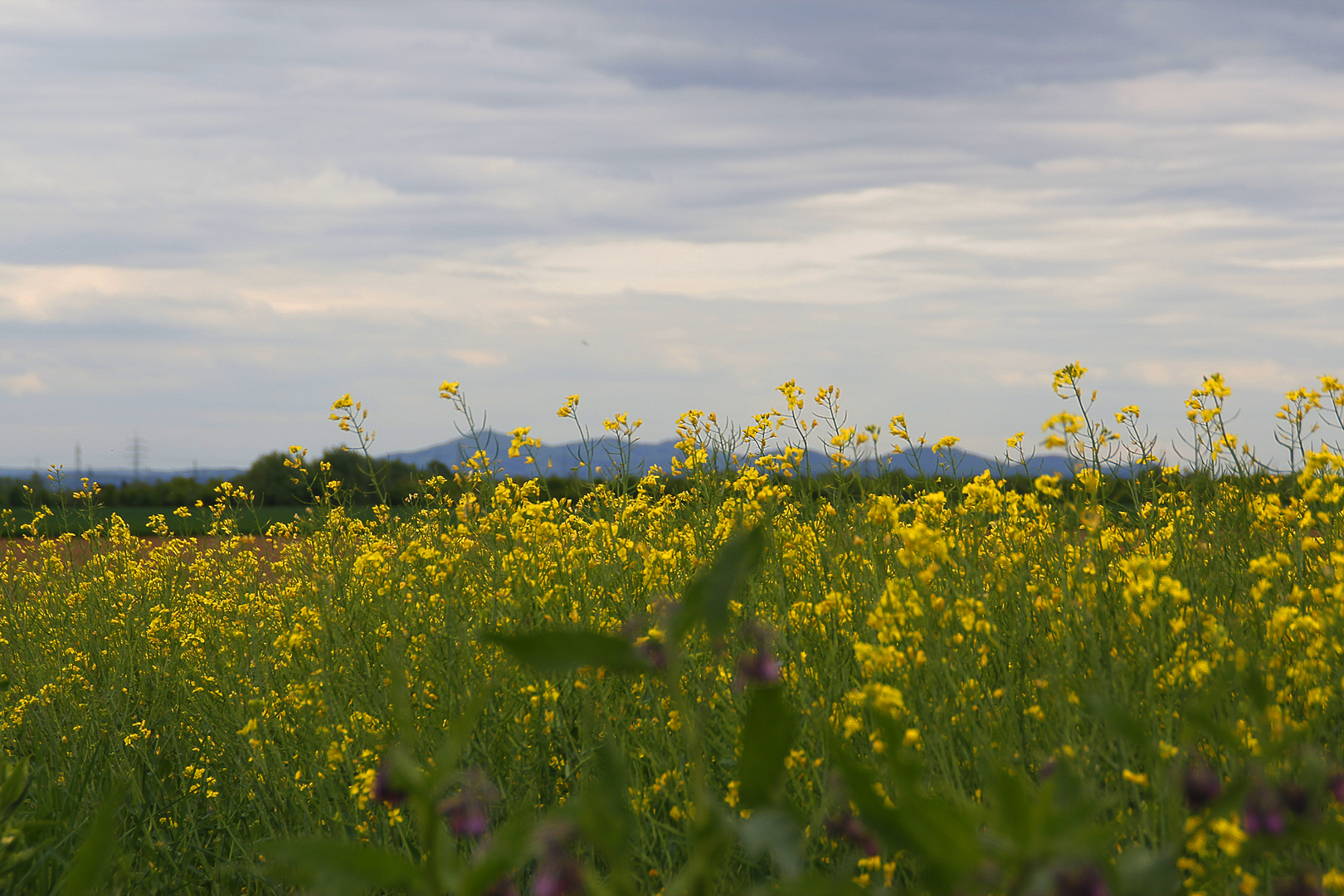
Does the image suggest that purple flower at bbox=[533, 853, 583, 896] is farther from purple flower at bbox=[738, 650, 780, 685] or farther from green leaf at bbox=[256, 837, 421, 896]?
purple flower at bbox=[738, 650, 780, 685]

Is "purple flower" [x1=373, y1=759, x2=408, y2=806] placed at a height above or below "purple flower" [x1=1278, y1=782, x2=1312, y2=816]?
above

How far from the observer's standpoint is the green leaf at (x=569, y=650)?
1.05m

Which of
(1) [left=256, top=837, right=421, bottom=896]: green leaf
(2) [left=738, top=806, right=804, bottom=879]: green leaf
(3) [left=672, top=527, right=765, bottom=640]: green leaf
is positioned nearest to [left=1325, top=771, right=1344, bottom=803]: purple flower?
(2) [left=738, top=806, right=804, bottom=879]: green leaf

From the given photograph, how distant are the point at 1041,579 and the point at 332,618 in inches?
109

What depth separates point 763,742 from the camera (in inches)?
44.6

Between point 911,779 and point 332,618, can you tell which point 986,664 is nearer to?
point 911,779

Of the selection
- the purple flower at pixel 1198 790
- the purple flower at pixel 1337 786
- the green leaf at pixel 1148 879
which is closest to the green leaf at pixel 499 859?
the green leaf at pixel 1148 879

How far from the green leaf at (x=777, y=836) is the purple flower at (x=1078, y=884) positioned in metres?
0.28

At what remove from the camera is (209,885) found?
11.2 feet

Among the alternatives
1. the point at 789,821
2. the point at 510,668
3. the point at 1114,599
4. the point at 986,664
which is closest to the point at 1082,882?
the point at 789,821

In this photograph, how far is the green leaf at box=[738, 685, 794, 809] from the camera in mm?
1127

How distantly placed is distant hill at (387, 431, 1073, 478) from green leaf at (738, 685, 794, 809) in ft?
10.4

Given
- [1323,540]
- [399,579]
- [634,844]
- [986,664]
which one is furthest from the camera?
[399,579]

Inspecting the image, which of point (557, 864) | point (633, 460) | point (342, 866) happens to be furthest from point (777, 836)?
point (633, 460)
